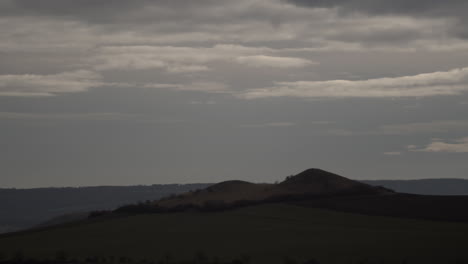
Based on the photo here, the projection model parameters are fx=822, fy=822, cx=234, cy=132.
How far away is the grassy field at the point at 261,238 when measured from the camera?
58344 mm

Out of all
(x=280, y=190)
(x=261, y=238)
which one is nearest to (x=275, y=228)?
(x=261, y=238)

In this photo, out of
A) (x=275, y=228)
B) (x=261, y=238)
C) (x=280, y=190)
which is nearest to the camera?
(x=261, y=238)

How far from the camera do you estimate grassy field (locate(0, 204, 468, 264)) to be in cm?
5834

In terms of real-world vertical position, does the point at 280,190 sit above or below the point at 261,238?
above

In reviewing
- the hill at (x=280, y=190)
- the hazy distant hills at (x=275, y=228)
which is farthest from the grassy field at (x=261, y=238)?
the hill at (x=280, y=190)

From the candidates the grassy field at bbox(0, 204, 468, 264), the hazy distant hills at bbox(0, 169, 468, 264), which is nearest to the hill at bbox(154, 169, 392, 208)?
the hazy distant hills at bbox(0, 169, 468, 264)

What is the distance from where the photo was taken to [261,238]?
68500mm

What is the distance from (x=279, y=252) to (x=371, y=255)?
24.1ft

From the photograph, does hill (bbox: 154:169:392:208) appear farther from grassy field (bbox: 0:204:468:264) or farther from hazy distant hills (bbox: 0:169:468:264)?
grassy field (bbox: 0:204:468:264)

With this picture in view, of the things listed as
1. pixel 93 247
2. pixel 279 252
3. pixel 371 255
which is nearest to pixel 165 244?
pixel 93 247

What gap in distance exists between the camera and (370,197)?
8906 centimetres

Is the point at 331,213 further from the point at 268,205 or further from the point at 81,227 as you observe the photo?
the point at 81,227

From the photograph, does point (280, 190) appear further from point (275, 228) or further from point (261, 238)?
point (261, 238)

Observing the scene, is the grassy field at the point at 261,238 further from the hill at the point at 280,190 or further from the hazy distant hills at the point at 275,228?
the hill at the point at 280,190
